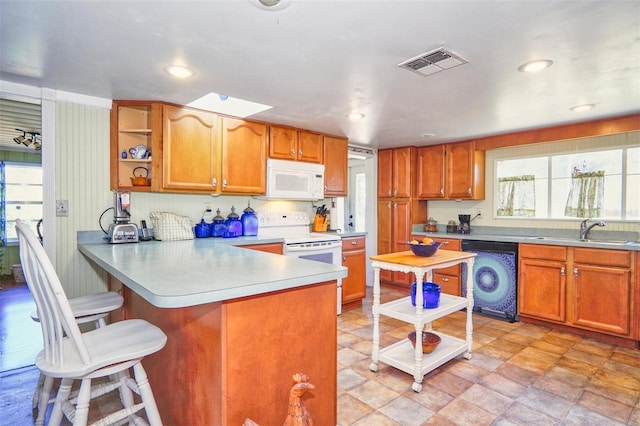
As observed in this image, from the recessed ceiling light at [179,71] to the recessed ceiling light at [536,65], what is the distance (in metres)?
2.12

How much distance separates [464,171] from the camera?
4391 millimetres

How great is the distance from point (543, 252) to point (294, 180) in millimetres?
2719

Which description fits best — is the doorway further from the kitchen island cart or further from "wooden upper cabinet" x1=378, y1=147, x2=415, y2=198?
the kitchen island cart

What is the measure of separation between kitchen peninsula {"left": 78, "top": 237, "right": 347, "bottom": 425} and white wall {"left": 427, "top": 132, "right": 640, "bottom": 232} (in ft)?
11.5

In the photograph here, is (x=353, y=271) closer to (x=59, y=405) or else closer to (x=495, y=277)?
(x=495, y=277)

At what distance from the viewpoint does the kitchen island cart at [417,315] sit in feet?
7.43

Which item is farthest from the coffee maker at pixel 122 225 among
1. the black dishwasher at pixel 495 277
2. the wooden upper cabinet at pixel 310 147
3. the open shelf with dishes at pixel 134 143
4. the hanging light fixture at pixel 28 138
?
the black dishwasher at pixel 495 277

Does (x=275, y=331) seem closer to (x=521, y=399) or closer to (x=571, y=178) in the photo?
(x=521, y=399)

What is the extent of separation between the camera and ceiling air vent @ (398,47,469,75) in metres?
1.91

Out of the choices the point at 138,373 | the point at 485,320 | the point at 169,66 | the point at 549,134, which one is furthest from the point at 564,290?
the point at 169,66

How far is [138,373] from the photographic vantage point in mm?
1357

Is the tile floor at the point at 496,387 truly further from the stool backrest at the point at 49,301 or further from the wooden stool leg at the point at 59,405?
the stool backrest at the point at 49,301

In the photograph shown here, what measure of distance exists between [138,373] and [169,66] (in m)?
1.76

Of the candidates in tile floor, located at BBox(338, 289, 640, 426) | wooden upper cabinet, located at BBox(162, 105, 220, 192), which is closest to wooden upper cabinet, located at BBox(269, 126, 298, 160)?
wooden upper cabinet, located at BBox(162, 105, 220, 192)
